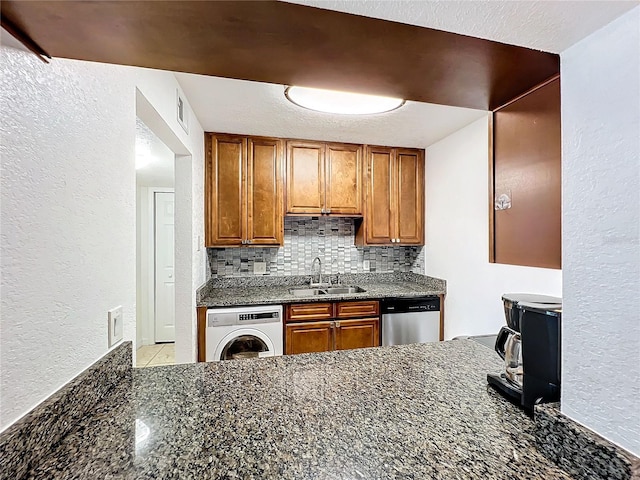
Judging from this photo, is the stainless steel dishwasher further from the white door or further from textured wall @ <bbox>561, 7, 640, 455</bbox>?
the white door

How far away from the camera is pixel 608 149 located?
59cm

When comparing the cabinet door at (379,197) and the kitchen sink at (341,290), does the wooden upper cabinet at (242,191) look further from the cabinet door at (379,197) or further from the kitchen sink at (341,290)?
the cabinet door at (379,197)

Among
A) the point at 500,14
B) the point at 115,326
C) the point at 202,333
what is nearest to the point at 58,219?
the point at 115,326

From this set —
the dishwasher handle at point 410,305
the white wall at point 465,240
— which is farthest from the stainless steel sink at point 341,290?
the white wall at point 465,240

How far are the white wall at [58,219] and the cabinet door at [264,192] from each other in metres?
1.77

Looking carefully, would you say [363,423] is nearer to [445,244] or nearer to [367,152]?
[445,244]

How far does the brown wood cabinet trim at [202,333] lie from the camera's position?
2.49 meters

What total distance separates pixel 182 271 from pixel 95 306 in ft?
4.84

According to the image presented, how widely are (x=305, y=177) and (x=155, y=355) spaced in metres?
3.09

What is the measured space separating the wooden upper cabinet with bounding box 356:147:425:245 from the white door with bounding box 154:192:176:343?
2.80 metres

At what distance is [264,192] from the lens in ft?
9.61

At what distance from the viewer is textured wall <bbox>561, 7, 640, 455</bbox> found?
549 millimetres

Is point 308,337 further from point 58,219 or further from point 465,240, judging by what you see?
point 58,219

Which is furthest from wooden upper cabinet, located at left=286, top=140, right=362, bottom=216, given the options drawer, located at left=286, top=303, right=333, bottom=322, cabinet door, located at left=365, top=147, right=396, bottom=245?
drawer, located at left=286, top=303, right=333, bottom=322
